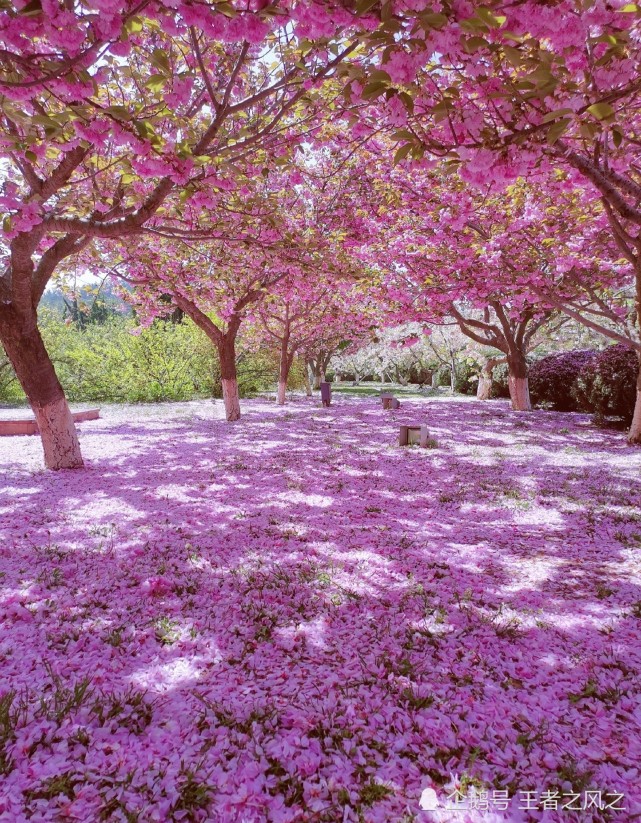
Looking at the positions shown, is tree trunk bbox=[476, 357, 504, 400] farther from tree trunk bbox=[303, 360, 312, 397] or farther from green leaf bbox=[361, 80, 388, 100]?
green leaf bbox=[361, 80, 388, 100]

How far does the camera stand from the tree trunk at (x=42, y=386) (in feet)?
23.0

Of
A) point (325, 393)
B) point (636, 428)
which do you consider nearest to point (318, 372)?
point (325, 393)

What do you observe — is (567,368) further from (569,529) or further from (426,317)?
(569,529)

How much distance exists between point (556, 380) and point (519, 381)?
2.60 metres

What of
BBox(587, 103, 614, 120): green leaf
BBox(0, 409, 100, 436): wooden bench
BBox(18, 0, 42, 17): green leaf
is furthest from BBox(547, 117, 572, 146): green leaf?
BBox(0, 409, 100, 436): wooden bench

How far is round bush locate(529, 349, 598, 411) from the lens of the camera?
58.4ft

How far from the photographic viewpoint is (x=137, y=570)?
405 cm

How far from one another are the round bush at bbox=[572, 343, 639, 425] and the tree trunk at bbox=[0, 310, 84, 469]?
1322 centimetres

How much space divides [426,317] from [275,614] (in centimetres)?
1232

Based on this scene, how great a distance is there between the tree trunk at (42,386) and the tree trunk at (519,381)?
46.2ft

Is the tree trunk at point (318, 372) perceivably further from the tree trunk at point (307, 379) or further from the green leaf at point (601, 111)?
the green leaf at point (601, 111)

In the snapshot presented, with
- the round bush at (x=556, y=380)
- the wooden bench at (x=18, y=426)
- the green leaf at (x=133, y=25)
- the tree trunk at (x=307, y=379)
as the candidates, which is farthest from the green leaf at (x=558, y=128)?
the tree trunk at (x=307, y=379)

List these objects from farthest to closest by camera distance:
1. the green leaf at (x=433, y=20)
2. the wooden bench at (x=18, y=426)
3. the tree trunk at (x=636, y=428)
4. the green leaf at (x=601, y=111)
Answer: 1. the wooden bench at (x=18, y=426)
2. the tree trunk at (x=636, y=428)
3. the green leaf at (x=601, y=111)
4. the green leaf at (x=433, y=20)

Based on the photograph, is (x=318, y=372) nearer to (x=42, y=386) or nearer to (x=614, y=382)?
(x=614, y=382)
